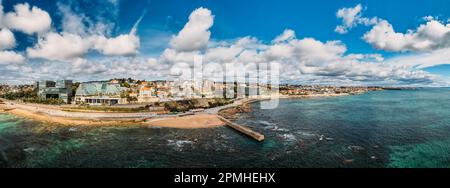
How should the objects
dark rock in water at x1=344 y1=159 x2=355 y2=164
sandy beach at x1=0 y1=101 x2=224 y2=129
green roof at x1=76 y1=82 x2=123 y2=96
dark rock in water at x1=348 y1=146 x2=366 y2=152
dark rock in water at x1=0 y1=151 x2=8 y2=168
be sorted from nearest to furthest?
dark rock in water at x1=0 y1=151 x2=8 y2=168 → dark rock in water at x1=344 y1=159 x2=355 y2=164 → dark rock in water at x1=348 y1=146 x2=366 y2=152 → sandy beach at x1=0 y1=101 x2=224 y2=129 → green roof at x1=76 y1=82 x2=123 y2=96

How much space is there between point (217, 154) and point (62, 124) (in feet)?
105

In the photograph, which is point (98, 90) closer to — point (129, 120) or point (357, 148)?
point (129, 120)

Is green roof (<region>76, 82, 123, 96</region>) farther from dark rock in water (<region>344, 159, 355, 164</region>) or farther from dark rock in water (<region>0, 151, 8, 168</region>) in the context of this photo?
dark rock in water (<region>344, 159, 355, 164</region>)

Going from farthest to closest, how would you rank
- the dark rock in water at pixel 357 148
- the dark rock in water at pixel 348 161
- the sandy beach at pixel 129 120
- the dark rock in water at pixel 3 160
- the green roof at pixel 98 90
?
the green roof at pixel 98 90, the sandy beach at pixel 129 120, the dark rock in water at pixel 357 148, the dark rock in water at pixel 348 161, the dark rock in water at pixel 3 160

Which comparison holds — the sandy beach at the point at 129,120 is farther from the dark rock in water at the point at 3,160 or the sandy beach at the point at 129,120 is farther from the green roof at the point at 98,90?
the green roof at the point at 98,90

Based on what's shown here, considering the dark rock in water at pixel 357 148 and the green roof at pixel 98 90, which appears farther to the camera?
the green roof at pixel 98 90

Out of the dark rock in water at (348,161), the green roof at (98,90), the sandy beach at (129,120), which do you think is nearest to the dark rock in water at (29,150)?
the sandy beach at (129,120)

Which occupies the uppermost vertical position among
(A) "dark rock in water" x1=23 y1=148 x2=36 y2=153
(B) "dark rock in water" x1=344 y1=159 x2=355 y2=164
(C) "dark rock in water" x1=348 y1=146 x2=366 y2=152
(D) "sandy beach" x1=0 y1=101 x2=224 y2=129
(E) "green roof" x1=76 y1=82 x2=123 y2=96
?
(E) "green roof" x1=76 y1=82 x2=123 y2=96

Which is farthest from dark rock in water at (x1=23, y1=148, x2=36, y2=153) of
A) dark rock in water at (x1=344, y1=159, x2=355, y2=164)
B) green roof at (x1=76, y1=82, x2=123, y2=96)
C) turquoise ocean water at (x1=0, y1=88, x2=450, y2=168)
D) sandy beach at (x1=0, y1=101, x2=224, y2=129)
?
green roof at (x1=76, y1=82, x2=123, y2=96)

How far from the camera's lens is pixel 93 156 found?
25.3 meters

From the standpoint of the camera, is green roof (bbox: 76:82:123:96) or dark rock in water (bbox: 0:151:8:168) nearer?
dark rock in water (bbox: 0:151:8:168)

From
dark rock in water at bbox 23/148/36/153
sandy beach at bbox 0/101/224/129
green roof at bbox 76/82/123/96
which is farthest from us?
green roof at bbox 76/82/123/96

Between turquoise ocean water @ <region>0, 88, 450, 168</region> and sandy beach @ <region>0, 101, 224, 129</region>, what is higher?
Result: sandy beach @ <region>0, 101, 224, 129</region>
